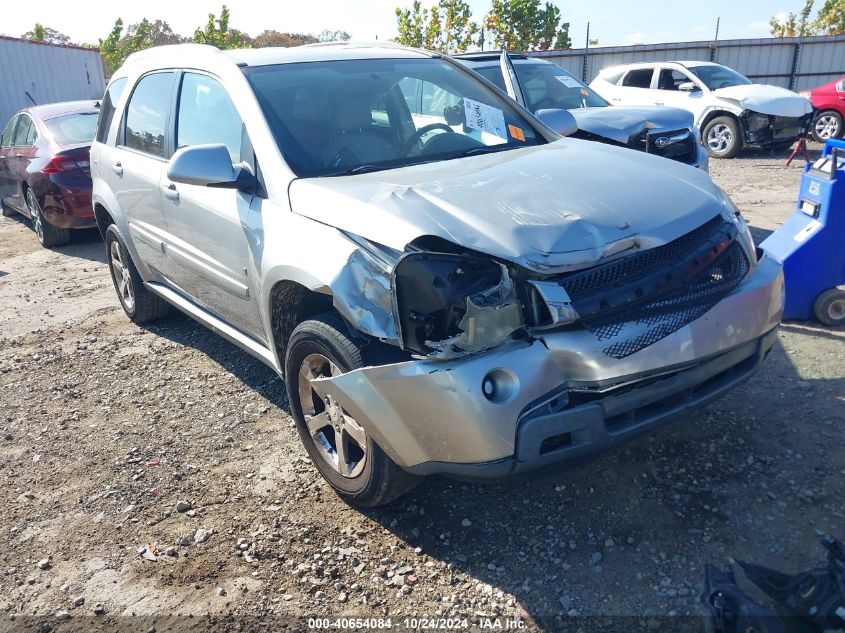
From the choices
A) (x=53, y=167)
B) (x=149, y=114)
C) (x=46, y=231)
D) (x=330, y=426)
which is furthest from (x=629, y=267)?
(x=46, y=231)

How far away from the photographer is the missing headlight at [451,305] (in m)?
2.42

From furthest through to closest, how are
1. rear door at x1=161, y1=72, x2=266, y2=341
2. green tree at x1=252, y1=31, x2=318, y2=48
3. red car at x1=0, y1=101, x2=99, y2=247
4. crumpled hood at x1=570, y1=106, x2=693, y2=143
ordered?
green tree at x1=252, y1=31, x2=318, y2=48
red car at x1=0, y1=101, x2=99, y2=247
crumpled hood at x1=570, y1=106, x2=693, y2=143
rear door at x1=161, y1=72, x2=266, y2=341

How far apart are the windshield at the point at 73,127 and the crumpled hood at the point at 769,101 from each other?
1020cm

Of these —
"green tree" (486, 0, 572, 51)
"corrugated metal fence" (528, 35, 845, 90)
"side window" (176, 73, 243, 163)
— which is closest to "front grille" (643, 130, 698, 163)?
"side window" (176, 73, 243, 163)

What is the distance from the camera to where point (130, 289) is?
17.9 ft

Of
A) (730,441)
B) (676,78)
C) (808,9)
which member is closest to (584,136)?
(730,441)

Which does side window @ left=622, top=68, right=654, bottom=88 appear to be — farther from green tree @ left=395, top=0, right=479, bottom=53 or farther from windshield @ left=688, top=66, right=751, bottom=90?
green tree @ left=395, top=0, right=479, bottom=53

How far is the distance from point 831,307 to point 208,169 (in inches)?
156

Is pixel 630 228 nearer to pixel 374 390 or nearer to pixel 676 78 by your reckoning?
Answer: pixel 374 390

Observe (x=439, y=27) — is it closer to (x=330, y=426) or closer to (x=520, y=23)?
(x=520, y=23)

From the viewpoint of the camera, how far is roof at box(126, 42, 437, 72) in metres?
3.80

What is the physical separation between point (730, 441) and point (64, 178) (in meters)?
7.88

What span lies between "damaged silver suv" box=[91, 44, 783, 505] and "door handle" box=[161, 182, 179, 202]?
0.05ft

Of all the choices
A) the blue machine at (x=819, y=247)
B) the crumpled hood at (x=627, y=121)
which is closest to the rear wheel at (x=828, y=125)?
the crumpled hood at (x=627, y=121)
